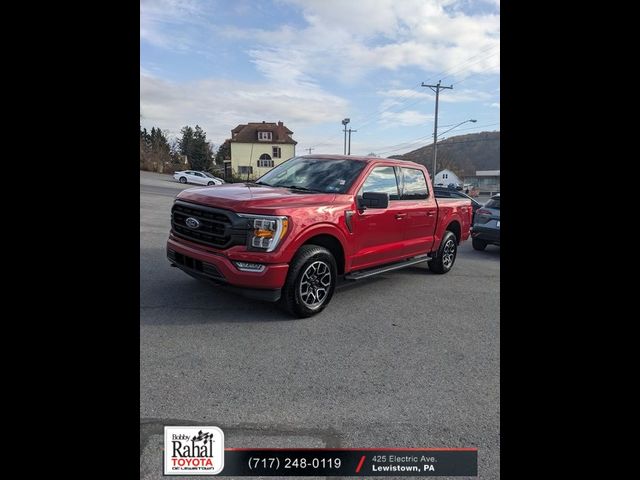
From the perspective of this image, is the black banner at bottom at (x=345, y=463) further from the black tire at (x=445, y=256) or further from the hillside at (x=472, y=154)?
the black tire at (x=445, y=256)

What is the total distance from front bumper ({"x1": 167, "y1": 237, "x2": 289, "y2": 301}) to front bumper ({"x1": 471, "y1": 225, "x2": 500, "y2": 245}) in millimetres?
6553

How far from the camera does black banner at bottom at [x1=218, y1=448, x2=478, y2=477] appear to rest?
1.68 metres

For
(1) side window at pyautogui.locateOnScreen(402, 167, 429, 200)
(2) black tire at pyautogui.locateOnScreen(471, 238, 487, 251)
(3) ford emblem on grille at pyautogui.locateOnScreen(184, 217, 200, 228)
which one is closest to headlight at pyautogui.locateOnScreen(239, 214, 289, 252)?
(3) ford emblem on grille at pyautogui.locateOnScreen(184, 217, 200, 228)

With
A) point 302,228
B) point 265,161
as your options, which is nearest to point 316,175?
point 265,161

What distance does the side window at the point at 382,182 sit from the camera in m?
4.60

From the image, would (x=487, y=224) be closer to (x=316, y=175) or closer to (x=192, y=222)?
(x=316, y=175)

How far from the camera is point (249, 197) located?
147 inches

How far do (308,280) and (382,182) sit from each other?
1.93m

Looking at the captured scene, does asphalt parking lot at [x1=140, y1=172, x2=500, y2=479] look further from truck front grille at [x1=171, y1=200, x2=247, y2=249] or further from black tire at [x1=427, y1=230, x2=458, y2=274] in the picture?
black tire at [x1=427, y1=230, x2=458, y2=274]
